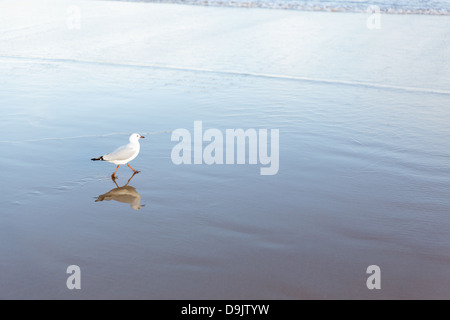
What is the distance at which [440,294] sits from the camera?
366cm

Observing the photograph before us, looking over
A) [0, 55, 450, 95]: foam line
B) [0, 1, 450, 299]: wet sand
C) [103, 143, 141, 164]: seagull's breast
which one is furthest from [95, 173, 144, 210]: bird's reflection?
[0, 55, 450, 95]: foam line

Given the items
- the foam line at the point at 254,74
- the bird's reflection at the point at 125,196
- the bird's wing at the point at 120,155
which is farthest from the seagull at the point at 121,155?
the foam line at the point at 254,74

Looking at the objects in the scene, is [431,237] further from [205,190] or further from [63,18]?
[63,18]

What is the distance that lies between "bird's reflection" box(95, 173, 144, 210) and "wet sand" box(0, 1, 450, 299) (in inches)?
1.0

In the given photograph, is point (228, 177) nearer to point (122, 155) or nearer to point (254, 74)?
→ point (122, 155)

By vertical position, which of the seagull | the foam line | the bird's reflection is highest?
the foam line

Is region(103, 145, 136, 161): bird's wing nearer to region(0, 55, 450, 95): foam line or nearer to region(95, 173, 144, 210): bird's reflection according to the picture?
region(95, 173, 144, 210): bird's reflection

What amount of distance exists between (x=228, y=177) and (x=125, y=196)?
1.10 m

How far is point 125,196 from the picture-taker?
17.0 feet

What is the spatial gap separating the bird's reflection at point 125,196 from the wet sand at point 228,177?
25 mm

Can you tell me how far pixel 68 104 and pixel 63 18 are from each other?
875 centimetres

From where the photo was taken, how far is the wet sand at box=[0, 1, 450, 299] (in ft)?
12.7

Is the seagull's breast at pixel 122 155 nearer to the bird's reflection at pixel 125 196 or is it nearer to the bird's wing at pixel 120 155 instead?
the bird's wing at pixel 120 155

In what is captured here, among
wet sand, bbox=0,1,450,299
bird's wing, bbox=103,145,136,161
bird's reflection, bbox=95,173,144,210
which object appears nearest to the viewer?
wet sand, bbox=0,1,450,299
